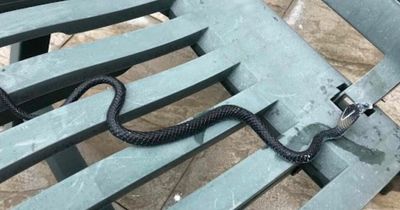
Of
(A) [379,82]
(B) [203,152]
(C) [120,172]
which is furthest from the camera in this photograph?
(B) [203,152]

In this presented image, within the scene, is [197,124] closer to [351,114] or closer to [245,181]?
[245,181]

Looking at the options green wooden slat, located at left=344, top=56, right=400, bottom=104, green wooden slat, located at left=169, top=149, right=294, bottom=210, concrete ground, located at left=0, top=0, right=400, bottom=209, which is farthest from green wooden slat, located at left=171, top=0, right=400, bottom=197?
concrete ground, located at left=0, top=0, right=400, bottom=209

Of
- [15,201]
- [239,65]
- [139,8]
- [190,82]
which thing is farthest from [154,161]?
[15,201]

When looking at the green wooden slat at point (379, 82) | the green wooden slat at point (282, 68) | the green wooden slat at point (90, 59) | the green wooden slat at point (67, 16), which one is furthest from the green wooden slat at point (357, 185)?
the green wooden slat at point (67, 16)

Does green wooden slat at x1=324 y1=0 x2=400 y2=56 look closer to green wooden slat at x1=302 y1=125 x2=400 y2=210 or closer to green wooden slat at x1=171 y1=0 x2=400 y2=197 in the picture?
green wooden slat at x1=171 y1=0 x2=400 y2=197

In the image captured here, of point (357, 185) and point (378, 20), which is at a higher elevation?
point (378, 20)

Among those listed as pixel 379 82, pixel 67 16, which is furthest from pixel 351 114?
pixel 67 16
